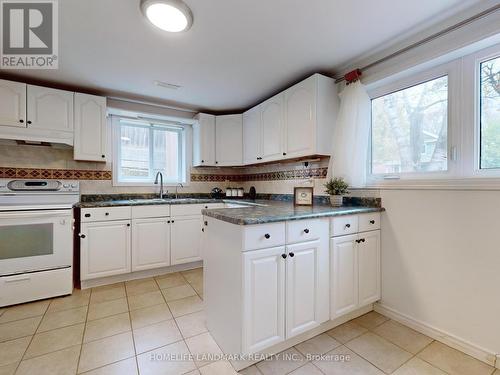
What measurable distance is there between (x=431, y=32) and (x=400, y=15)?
298 mm

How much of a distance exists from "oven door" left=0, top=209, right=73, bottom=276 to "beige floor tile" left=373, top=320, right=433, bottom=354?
2821 millimetres

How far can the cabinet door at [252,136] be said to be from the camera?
294 centimetres

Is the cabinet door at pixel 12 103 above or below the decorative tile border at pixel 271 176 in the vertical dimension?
above

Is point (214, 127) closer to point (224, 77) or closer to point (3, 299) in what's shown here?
point (224, 77)

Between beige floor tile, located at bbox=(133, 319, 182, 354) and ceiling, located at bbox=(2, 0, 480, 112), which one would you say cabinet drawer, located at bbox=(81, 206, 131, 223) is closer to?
beige floor tile, located at bbox=(133, 319, 182, 354)

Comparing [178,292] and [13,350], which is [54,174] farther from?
[178,292]

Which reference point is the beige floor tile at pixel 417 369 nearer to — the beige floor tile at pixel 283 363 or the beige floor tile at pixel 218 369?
the beige floor tile at pixel 283 363

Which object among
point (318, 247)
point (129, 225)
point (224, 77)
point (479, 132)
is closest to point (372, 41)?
point (479, 132)

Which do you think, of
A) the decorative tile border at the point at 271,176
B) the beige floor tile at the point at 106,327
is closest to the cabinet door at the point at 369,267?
the decorative tile border at the point at 271,176

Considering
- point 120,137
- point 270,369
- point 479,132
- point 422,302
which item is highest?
point 120,137

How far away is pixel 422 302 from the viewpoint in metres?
1.70

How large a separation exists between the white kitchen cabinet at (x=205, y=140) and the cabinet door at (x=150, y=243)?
1.05 metres

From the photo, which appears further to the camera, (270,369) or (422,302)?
(422,302)

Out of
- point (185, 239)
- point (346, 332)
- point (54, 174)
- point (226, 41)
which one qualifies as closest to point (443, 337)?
point (346, 332)
